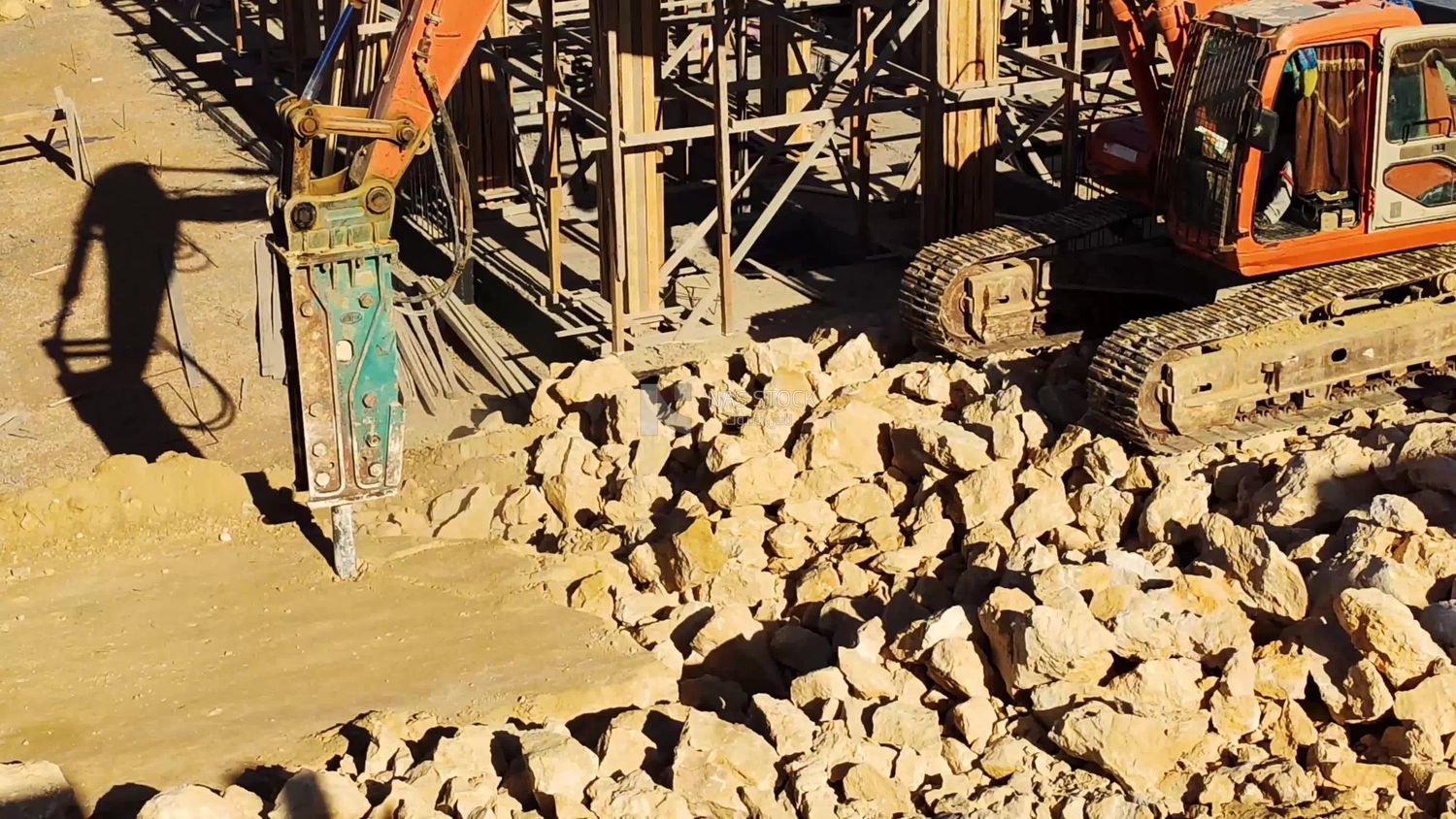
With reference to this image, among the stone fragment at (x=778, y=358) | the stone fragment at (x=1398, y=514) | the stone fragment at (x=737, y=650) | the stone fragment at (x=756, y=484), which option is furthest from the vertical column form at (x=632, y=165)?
the stone fragment at (x=1398, y=514)

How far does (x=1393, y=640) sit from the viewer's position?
6.93 meters

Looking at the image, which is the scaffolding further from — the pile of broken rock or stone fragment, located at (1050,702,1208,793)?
stone fragment, located at (1050,702,1208,793)

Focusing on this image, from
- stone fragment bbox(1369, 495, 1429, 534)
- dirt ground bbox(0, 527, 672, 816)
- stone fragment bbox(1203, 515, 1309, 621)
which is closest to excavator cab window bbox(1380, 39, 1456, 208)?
stone fragment bbox(1369, 495, 1429, 534)

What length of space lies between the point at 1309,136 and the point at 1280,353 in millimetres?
1287

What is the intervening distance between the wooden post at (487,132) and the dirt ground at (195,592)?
2103 millimetres

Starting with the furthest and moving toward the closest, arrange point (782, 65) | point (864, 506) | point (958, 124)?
point (782, 65)
point (958, 124)
point (864, 506)

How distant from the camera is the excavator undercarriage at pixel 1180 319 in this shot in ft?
31.5

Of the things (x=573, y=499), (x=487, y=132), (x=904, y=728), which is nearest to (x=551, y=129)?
(x=487, y=132)

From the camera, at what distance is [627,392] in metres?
10.6

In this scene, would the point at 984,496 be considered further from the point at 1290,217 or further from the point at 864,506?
the point at 1290,217

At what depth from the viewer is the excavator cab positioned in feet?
31.8

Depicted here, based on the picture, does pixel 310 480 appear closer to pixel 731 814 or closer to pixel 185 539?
pixel 185 539

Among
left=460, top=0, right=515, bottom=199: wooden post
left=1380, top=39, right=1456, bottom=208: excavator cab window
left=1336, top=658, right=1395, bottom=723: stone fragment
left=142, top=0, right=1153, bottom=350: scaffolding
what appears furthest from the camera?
left=460, top=0, right=515, bottom=199: wooden post

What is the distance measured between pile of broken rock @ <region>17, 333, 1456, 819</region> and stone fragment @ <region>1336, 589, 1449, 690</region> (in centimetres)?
1
